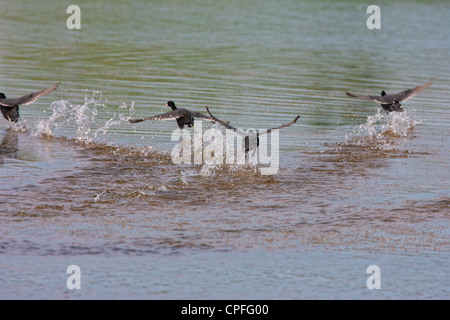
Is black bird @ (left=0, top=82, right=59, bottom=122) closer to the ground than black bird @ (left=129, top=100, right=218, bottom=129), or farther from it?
farther from it

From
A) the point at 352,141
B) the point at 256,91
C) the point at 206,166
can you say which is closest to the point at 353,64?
the point at 256,91

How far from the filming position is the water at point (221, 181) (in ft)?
27.4

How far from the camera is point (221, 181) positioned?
12.0m

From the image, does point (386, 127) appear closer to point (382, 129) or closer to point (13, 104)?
point (382, 129)

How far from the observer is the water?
27.4ft

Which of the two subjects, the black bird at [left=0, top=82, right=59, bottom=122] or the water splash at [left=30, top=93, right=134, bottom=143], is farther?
the water splash at [left=30, top=93, right=134, bottom=143]

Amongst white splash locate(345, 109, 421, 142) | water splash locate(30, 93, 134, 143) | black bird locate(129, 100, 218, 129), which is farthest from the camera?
white splash locate(345, 109, 421, 142)

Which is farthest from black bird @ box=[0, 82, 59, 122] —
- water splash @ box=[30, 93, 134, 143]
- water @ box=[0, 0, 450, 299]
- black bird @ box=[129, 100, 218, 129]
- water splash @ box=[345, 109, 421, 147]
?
water splash @ box=[345, 109, 421, 147]

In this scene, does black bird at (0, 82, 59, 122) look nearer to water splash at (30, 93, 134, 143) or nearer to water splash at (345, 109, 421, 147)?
water splash at (30, 93, 134, 143)

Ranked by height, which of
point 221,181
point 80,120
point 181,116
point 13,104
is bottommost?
point 221,181

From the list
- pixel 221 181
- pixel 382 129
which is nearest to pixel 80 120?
pixel 221 181

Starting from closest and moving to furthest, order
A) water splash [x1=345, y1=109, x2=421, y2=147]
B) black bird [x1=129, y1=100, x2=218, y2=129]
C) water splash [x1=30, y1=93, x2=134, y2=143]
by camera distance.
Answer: black bird [x1=129, y1=100, x2=218, y2=129] < water splash [x1=30, y1=93, x2=134, y2=143] < water splash [x1=345, y1=109, x2=421, y2=147]

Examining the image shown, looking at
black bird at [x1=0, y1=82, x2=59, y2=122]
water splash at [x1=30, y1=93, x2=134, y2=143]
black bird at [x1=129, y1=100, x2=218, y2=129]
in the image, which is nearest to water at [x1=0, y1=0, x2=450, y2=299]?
water splash at [x1=30, y1=93, x2=134, y2=143]
